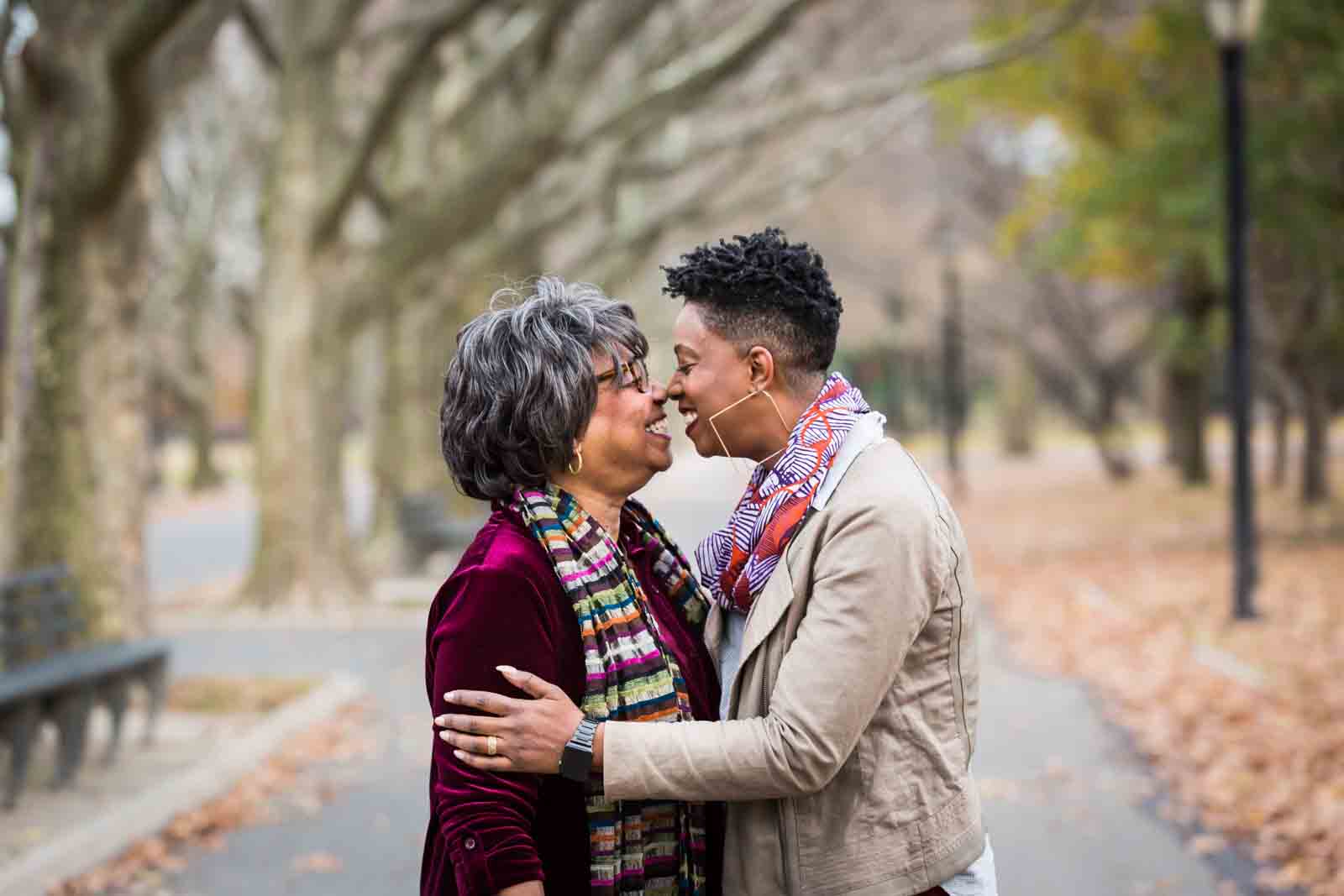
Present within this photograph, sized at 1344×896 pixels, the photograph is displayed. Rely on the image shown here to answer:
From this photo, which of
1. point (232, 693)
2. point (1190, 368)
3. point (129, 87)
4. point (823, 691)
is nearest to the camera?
point (823, 691)

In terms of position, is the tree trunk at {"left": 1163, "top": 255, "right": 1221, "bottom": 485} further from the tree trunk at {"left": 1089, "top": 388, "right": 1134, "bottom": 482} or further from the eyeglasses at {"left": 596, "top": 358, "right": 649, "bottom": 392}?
the eyeglasses at {"left": 596, "top": 358, "right": 649, "bottom": 392}

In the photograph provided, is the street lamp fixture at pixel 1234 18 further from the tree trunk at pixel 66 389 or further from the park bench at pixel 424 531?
the park bench at pixel 424 531

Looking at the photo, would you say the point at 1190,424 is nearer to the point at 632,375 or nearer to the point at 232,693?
the point at 232,693

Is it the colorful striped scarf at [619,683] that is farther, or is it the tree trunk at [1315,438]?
the tree trunk at [1315,438]

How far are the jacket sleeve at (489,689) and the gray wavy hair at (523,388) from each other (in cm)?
27

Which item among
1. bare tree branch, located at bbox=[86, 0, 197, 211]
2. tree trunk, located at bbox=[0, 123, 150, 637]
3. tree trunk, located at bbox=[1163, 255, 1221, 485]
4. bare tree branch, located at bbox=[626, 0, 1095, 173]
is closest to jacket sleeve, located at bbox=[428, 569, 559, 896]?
bare tree branch, located at bbox=[86, 0, 197, 211]

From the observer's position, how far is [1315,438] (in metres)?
19.2

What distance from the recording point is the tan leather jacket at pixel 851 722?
8.01ft

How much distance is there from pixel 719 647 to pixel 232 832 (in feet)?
14.3

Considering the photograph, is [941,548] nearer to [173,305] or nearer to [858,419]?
[858,419]

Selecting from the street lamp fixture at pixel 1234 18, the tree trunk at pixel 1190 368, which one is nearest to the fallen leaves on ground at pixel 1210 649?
the tree trunk at pixel 1190 368

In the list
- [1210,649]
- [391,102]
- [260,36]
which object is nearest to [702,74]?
[391,102]

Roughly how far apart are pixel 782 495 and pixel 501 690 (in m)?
0.61

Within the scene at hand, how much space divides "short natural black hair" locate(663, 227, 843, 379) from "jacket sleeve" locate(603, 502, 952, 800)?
383 millimetres
